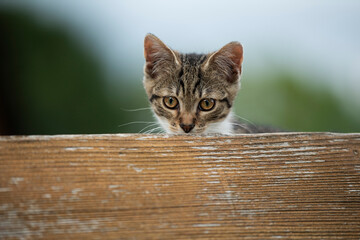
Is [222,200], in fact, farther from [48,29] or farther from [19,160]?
[48,29]

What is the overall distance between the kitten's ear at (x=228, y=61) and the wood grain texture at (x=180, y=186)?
1.56 metres

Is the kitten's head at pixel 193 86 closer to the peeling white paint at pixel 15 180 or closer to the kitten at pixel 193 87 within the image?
the kitten at pixel 193 87

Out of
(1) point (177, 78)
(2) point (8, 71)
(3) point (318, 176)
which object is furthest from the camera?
(2) point (8, 71)

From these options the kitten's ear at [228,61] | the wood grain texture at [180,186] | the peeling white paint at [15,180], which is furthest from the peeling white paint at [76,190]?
the kitten's ear at [228,61]

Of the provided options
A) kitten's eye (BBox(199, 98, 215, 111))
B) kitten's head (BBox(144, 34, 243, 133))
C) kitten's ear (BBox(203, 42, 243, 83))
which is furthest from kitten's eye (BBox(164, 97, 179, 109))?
kitten's ear (BBox(203, 42, 243, 83))

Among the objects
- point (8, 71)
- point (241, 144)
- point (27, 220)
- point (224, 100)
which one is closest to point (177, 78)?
point (224, 100)

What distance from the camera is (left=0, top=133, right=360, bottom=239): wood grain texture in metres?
1.31

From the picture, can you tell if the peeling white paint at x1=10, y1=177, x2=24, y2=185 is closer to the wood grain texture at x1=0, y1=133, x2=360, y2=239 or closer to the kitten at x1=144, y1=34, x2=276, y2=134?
the wood grain texture at x1=0, y1=133, x2=360, y2=239

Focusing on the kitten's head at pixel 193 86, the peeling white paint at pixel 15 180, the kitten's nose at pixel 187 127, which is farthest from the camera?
the kitten's head at pixel 193 86

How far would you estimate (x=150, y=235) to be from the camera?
1330 mm

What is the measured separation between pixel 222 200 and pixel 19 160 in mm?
744

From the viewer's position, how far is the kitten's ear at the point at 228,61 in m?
2.86

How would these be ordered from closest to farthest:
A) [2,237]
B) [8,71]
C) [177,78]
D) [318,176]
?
1. [2,237]
2. [318,176]
3. [177,78]
4. [8,71]

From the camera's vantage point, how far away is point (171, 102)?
295cm
